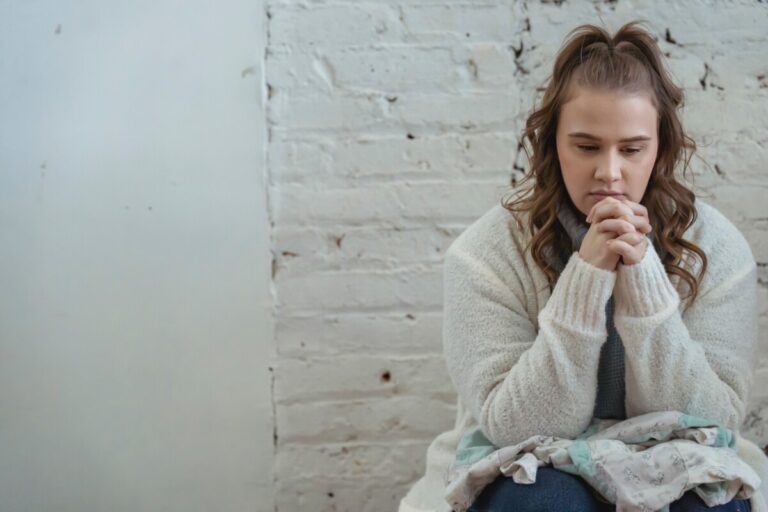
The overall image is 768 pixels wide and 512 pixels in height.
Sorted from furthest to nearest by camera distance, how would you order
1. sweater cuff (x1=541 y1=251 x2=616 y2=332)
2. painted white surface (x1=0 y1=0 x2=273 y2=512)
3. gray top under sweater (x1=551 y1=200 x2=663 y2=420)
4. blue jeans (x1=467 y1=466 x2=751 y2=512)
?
painted white surface (x1=0 y1=0 x2=273 y2=512) → gray top under sweater (x1=551 y1=200 x2=663 y2=420) → sweater cuff (x1=541 y1=251 x2=616 y2=332) → blue jeans (x1=467 y1=466 x2=751 y2=512)

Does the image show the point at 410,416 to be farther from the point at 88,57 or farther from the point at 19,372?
the point at 88,57

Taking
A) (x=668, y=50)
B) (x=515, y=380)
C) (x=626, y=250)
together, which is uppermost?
(x=668, y=50)

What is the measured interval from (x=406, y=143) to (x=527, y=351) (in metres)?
0.59

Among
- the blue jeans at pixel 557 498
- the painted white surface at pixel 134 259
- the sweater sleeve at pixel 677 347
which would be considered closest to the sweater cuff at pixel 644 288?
the sweater sleeve at pixel 677 347

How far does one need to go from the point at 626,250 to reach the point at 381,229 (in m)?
0.62

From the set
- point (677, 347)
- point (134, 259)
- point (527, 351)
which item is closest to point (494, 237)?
point (527, 351)

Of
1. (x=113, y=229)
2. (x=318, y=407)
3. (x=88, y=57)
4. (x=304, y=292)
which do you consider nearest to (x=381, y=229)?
(x=304, y=292)

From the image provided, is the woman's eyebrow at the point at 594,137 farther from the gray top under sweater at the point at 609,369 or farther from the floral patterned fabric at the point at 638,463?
the floral patterned fabric at the point at 638,463

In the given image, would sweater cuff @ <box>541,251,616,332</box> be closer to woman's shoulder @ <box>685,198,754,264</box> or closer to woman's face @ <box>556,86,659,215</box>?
woman's face @ <box>556,86,659,215</box>

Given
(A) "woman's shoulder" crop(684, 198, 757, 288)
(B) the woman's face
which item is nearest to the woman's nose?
(B) the woman's face

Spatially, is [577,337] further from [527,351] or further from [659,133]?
[659,133]

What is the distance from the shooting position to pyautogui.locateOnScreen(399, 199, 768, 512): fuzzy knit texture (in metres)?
1.24

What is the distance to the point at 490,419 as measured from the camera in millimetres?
1270

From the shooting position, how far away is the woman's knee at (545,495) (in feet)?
3.67
